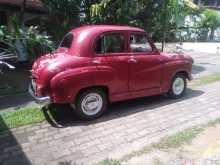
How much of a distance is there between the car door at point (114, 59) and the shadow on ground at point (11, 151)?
6.69 ft

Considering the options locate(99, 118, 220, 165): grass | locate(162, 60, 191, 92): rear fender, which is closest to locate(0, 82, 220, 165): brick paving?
locate(99, 118, 220, 165): grass

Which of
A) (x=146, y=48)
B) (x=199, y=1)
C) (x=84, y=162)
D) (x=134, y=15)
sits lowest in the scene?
(x=84, y=162)

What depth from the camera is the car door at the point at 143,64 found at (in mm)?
6039

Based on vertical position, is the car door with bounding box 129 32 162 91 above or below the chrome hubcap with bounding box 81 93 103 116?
above

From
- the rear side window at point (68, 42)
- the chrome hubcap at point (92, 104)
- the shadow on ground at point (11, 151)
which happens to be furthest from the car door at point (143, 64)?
the shadow on ground at point (11, 151)

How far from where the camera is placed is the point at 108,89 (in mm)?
5750

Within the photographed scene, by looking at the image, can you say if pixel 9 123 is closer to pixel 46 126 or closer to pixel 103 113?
pixel 46 126

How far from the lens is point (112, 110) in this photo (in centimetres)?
627

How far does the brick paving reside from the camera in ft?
14.0

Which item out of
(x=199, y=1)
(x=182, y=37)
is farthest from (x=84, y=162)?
(x=199, y=1)

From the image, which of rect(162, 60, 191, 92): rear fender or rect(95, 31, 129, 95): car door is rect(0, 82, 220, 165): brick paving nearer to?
rect(162, 60, 191, 92): rear fender

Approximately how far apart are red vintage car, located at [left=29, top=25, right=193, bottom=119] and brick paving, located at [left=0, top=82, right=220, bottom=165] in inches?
14.7

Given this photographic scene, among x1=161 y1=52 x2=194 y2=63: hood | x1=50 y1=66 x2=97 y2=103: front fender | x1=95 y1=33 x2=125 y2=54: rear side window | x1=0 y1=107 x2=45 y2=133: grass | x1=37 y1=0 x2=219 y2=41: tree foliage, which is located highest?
x1=37 y1=0 x2=219 y2=41: tree foliage

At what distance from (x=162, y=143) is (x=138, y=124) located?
3.02 ft
